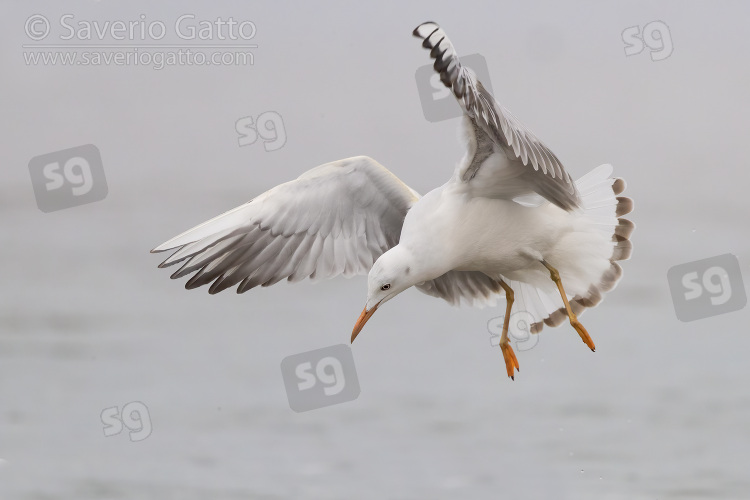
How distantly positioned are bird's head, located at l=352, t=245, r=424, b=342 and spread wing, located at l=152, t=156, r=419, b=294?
0.74 m

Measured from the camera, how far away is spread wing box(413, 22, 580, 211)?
12.2ft

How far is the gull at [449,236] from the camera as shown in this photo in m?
4.48

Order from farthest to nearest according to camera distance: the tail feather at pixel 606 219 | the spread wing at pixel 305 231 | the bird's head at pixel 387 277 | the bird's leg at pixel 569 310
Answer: the tail feather at pixel 606 219 < the spread wing at pixel 305 231 < the bird's leg at pixel 569 310 < the bird's head at pixel 387 277

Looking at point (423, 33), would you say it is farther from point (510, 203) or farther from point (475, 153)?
point (510, 203)

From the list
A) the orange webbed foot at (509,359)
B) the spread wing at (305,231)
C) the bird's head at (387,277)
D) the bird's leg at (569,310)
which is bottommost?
the orange webbed foot at (509,359)

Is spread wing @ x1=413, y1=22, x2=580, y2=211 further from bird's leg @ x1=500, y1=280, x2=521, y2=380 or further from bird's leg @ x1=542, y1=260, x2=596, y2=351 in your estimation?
bird's leg @ x1=500, y1=280, x2=521, y2=380

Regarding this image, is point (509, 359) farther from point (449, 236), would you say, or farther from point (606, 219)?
point (449, 236)

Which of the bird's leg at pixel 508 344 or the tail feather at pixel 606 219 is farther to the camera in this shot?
the tail feather at pixel 606 219

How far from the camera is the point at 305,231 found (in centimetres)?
527

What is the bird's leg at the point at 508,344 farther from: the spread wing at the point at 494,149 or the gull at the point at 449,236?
the spread wing at the point at 494,149

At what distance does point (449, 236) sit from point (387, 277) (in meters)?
0.30

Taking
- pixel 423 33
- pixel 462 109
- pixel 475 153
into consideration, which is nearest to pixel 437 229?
pixel 475 153

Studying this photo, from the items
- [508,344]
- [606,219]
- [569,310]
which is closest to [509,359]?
[508,344]

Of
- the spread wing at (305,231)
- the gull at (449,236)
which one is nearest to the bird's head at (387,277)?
the gull at (449,236)
